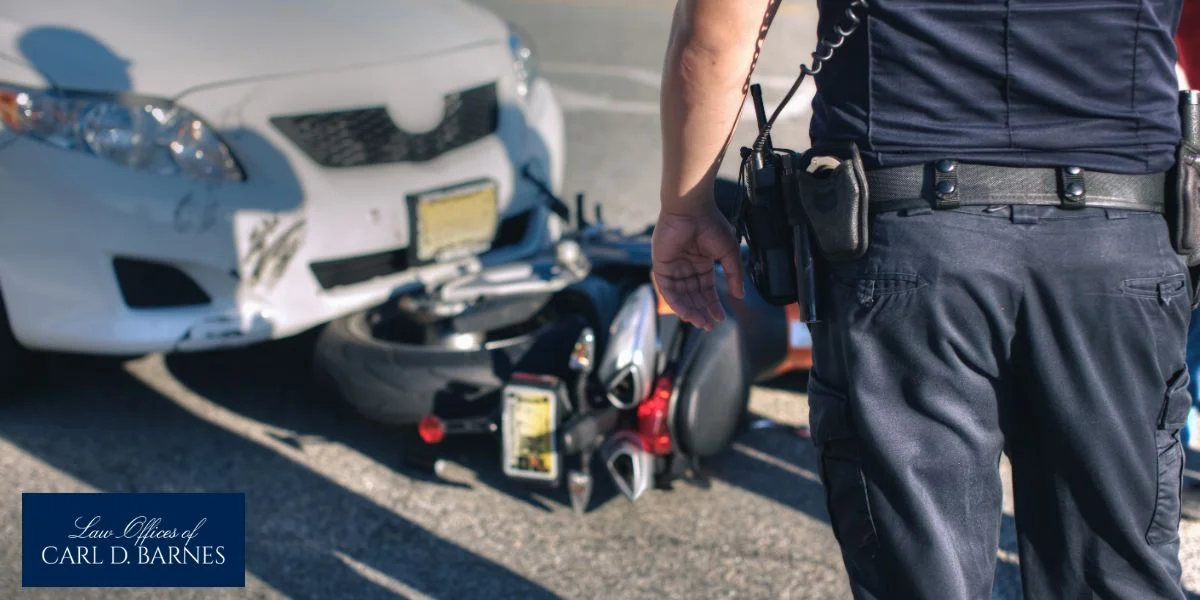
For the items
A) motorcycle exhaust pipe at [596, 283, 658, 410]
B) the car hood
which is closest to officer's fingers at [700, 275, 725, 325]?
motorcycle exhaust pipe at [596, 283, 658, 410]

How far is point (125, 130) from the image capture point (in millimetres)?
3211

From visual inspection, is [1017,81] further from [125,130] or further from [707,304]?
[125,130]

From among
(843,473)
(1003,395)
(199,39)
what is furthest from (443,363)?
(1003,395)

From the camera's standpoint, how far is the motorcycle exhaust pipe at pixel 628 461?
9.64 ft

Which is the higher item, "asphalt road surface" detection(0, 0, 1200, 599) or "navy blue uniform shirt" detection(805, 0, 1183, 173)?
"navy blue uniform shirt" detection(805, 0, 1183, 173)

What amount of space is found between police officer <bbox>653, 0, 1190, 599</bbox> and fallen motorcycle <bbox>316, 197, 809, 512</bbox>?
1237mm

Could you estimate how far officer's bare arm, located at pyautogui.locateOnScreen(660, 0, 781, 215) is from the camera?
64.2 inches

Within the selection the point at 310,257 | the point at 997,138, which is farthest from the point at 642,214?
the point at 997,138

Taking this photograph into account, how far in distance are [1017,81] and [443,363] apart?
6.31 ft

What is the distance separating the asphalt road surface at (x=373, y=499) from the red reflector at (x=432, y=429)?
0.15m

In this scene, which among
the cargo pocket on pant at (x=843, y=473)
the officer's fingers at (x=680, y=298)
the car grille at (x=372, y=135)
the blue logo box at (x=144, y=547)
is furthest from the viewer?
the car grille at (x=372, y=135)

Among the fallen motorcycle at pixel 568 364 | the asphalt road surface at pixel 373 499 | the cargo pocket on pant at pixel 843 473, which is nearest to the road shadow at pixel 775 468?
the asphalt road surface at pixel 373 499

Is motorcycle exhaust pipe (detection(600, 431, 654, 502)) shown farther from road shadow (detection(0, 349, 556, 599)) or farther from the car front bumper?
the car front bumper

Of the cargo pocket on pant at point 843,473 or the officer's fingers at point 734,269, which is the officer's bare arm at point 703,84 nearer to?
the officer's fingers at point 734,269
